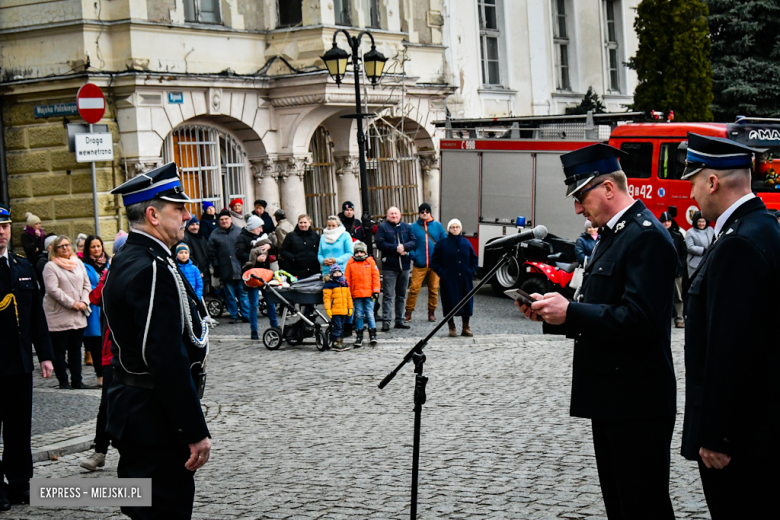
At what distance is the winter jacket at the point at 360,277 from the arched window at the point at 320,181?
30.6 feet

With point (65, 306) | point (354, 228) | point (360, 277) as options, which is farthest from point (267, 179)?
point (65, 306)

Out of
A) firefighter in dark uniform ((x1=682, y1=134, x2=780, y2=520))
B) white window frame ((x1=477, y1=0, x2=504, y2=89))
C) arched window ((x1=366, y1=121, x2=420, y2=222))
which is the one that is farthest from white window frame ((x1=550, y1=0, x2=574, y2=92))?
firefighter in dark uniform ((x1=682, y1=134, x2=780, y2=520))

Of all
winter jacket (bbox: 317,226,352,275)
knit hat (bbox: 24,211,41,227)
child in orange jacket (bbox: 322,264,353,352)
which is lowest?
child in orange jacket (bbox: 322,264,353,352)

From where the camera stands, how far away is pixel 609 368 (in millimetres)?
4719

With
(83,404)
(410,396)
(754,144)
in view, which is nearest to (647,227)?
(410,396)

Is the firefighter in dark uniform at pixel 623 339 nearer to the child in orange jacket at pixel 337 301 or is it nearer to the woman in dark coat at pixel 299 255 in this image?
the child in orange jacket at pixel 337 301

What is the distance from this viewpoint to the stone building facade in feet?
65.5

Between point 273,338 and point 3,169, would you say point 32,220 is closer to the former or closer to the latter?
point 3,169

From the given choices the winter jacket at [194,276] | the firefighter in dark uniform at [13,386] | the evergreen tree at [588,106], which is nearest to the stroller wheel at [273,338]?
the winter jacket at [194,276]

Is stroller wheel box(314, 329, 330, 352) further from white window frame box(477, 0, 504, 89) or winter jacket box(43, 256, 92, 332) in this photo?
white window frame box(477, 0, 504, 89)

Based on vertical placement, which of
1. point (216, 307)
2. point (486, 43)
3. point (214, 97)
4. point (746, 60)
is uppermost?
point (486, 43)

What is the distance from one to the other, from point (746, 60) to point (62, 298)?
2151 centimetres

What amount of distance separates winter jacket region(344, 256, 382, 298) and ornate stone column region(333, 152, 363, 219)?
9615 mm

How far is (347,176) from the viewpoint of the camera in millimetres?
24859
